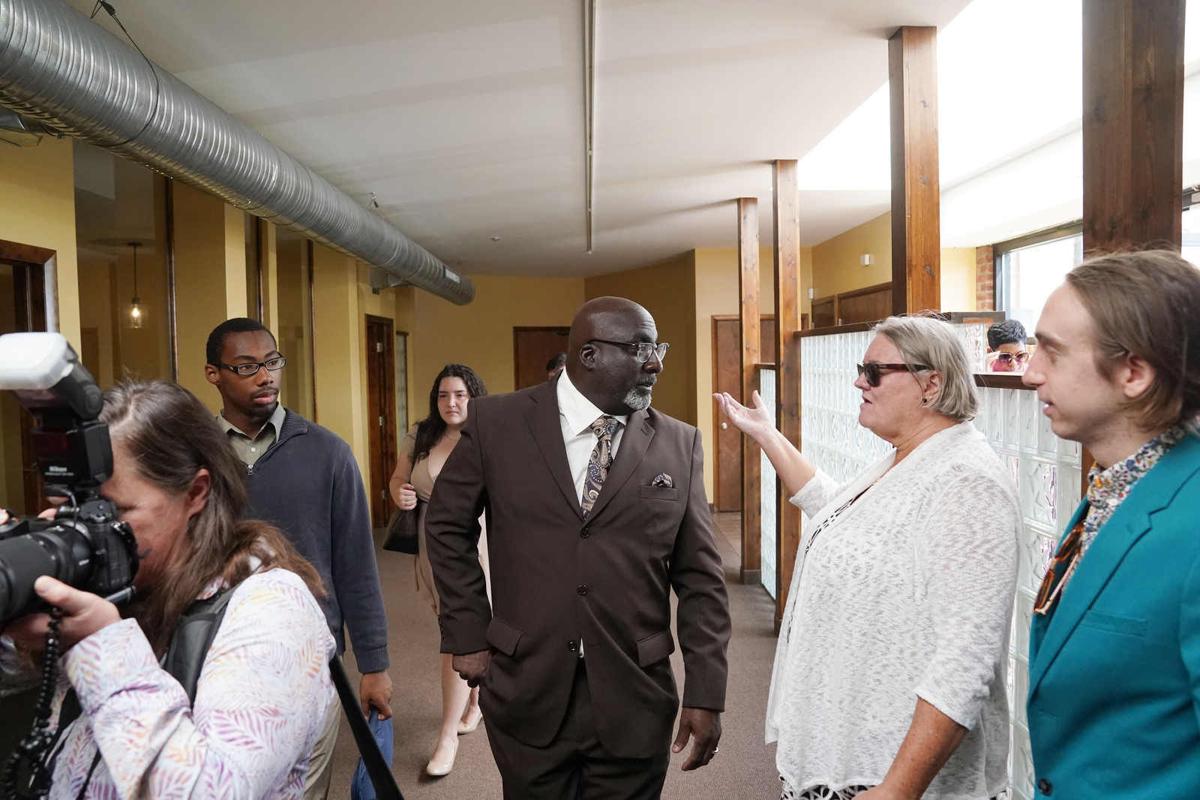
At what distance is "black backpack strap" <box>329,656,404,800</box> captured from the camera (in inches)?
41.3

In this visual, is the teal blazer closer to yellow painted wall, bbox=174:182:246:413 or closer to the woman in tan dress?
the woman in tan dress

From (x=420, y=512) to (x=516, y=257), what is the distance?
7025mm

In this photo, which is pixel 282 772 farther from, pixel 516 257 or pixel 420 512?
pixel 516 257

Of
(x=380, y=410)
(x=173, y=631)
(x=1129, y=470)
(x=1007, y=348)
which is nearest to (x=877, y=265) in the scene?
(x=1007, y=348)

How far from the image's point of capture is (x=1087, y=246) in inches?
61.7

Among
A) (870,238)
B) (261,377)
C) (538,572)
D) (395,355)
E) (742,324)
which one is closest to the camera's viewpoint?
(538,572)

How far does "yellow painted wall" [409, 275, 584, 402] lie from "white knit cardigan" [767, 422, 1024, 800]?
10.9 m

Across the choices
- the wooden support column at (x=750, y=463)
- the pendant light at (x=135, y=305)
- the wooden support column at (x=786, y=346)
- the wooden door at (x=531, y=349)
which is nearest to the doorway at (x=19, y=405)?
the pendant light at (x=135, y=305)

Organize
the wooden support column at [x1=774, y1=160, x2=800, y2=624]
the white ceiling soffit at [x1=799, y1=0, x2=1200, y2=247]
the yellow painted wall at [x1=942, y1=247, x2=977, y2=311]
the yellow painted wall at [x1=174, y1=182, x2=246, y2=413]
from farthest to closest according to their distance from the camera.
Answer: the yellow painted wall at [x1=942, y1=247, x2=977, y2=311]
the yellow painted wall at [x1=174, y1=182, x2=246, y2=413]
the wooden support column at [x1=774, y1=160, x2=800, y2=624]
the white ceiling soffit at [x1=799, y1=0, x2=1200, y2=247]

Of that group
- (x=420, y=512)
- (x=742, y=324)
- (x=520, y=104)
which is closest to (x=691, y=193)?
(x=742, y=324)

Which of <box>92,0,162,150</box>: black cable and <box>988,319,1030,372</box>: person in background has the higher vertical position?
<box>92,0,162,150</box>: black cable

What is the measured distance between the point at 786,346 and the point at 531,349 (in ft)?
27.0

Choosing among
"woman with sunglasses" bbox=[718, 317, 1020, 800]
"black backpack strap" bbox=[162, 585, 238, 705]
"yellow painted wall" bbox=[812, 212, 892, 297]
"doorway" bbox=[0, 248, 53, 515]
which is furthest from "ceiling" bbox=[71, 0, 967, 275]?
"black backpack strap" bbox=[162, 585, 238, 705]

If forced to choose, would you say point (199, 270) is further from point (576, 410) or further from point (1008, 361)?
point (1008, 361)
